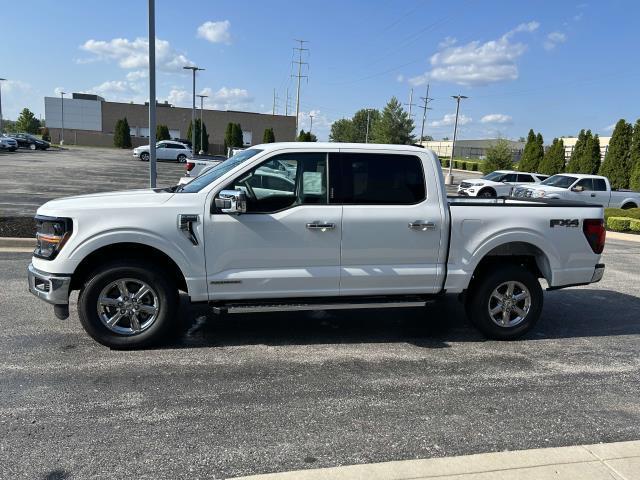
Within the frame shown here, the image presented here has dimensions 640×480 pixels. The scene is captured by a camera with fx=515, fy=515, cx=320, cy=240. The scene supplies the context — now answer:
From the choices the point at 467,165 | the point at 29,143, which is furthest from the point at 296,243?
the point at 467,165

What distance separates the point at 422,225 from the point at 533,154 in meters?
36.3

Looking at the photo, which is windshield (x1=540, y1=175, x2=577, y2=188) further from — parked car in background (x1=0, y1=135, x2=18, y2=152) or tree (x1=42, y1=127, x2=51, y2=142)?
tree (x1=42, y1=127, x2=51, y2=142)

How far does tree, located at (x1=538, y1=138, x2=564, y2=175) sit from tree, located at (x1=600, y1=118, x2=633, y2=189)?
24.7 ft

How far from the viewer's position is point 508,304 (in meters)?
5.50

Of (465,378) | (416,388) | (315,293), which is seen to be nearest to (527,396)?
(465,378)

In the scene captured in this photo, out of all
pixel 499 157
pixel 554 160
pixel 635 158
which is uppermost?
pixel 635 158

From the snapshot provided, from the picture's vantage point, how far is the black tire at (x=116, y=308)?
15.4ft

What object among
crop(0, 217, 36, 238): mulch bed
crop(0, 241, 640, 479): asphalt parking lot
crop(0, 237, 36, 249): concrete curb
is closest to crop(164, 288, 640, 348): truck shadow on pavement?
crop(0, 241, 640, 479): asphalt parking lot

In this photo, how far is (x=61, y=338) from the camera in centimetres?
509

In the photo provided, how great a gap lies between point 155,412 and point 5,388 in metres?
1.28

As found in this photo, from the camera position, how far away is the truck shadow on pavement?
5.32 m

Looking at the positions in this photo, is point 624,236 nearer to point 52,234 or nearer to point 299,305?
point 299,305

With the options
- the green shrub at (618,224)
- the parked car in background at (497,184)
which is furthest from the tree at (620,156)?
the green shrub at (618,224)

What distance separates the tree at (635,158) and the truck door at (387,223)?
2416cm
